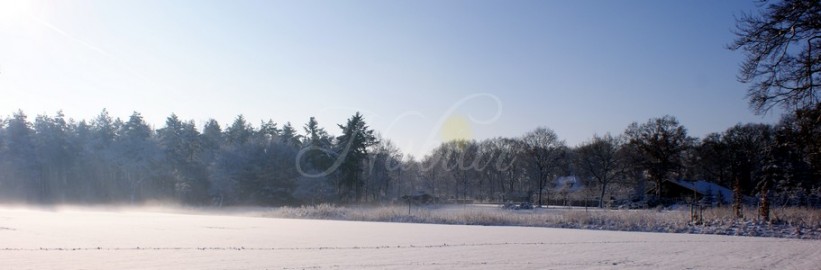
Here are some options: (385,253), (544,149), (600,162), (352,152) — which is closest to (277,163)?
(352,152)

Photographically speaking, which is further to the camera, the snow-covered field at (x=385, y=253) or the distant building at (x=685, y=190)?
the distant building at (x=685, y=190)

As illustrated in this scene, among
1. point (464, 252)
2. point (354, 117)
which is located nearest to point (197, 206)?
point (354, 117)

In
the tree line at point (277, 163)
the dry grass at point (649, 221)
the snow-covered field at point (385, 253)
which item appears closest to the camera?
the snow-covered field at point (385, 253)

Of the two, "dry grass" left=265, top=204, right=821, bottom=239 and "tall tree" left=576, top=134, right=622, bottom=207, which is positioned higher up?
"tall tree" left=576, top=134, right=622, bottom=207

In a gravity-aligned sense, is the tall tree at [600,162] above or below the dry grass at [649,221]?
above

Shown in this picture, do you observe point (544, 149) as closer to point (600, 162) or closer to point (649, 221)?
point (600, 162)

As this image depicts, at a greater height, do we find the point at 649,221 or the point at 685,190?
the point at 685,190

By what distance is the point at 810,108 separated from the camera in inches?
784

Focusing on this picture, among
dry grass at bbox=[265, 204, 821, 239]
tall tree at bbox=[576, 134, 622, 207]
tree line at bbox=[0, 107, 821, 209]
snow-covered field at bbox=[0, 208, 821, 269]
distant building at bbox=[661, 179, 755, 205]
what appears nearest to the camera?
snow-covered field at bbox=[0, 208, 821, 269]

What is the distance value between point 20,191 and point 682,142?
286ft

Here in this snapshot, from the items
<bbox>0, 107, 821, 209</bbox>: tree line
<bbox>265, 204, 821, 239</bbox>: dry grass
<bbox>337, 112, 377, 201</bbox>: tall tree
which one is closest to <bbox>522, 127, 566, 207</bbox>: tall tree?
<bbox>0, 107, 821, 209</bbox>: tree line

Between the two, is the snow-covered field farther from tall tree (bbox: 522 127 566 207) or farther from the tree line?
tall tree (bbox: 522 127 566 207)

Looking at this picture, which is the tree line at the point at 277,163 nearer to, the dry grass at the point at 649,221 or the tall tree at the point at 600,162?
the tall tree at the point at 600,162

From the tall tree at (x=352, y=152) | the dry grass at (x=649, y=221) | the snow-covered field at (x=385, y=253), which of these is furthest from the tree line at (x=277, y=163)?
the snow-covered field at (x=385, y=253)
